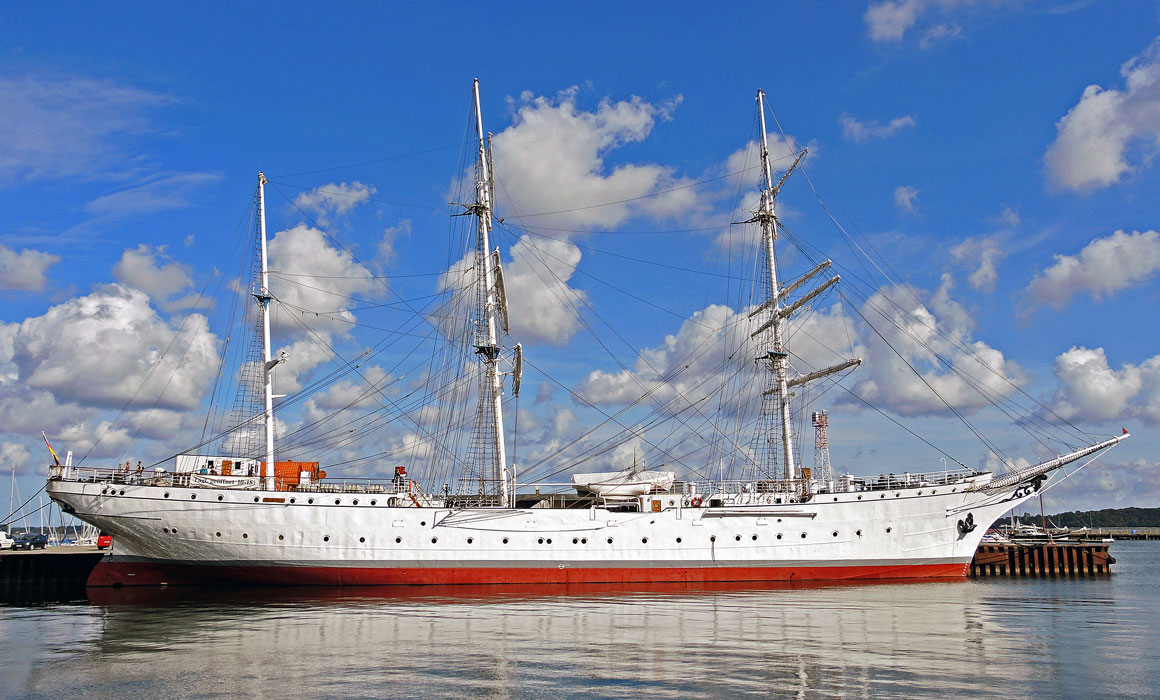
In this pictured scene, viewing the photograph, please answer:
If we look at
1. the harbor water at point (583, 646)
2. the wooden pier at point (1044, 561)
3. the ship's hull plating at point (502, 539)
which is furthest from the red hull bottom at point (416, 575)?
the wooden pier at point (1044, 561)

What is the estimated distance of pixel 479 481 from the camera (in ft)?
125

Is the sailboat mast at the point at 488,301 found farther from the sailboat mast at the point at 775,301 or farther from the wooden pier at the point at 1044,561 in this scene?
the wooden pier at the point at 1044,561

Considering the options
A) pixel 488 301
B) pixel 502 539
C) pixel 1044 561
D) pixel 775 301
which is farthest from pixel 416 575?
pixel 1044 561

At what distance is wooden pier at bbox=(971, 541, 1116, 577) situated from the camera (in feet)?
160

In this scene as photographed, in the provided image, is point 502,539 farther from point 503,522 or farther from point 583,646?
point 583,646

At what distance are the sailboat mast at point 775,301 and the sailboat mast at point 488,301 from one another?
15.3 meters

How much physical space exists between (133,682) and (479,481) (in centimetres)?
2276

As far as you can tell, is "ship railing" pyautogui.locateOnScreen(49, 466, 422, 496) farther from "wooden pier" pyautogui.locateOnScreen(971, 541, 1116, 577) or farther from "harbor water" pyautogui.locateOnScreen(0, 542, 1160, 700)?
"wooden pier" pyautogui.locateOnScreen(971, 541, 1116, 577)

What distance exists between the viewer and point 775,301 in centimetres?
4516

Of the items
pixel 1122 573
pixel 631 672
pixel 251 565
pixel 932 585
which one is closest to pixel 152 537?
pixel 251 565

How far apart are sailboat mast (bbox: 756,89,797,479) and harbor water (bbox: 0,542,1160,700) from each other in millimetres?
10838

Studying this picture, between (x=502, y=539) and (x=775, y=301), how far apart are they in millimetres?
21009

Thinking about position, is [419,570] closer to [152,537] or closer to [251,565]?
[251,565]

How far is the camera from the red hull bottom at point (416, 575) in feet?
115
